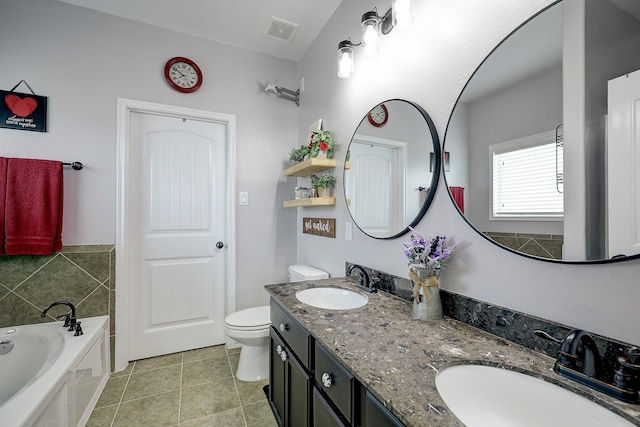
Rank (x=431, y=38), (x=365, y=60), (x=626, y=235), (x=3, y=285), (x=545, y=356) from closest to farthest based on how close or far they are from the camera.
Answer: (x=626, y=235) → (x=545, y=356) → (x=431, y=38) → (x=365, y=60) → (x=3, y=285)

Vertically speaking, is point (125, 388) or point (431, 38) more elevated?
point (431, 38)

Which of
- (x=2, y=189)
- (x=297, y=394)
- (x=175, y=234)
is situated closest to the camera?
(x=297, y=394)

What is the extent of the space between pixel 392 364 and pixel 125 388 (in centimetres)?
208

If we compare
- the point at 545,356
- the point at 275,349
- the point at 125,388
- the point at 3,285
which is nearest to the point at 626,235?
the point at 545,356

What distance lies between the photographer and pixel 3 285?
188 cm

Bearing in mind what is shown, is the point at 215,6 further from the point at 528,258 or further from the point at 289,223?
the point at 528,258

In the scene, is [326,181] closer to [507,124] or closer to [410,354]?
[507,124]

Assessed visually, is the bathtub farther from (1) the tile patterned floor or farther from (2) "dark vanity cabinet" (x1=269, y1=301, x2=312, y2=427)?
(2) "dark vanity cabinet" (x1=269, y1=301, x2=312, y2=427)

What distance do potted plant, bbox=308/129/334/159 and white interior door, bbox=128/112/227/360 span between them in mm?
959

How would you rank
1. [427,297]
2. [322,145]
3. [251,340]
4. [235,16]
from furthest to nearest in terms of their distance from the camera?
[235,16] → [322,145] → [251,340] → [427,297]

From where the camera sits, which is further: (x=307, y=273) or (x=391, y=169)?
(x=307, y=273)

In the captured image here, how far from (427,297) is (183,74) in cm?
253

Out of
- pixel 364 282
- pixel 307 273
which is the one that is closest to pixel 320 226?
pixel 307 273

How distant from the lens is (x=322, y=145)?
2.04 meters
